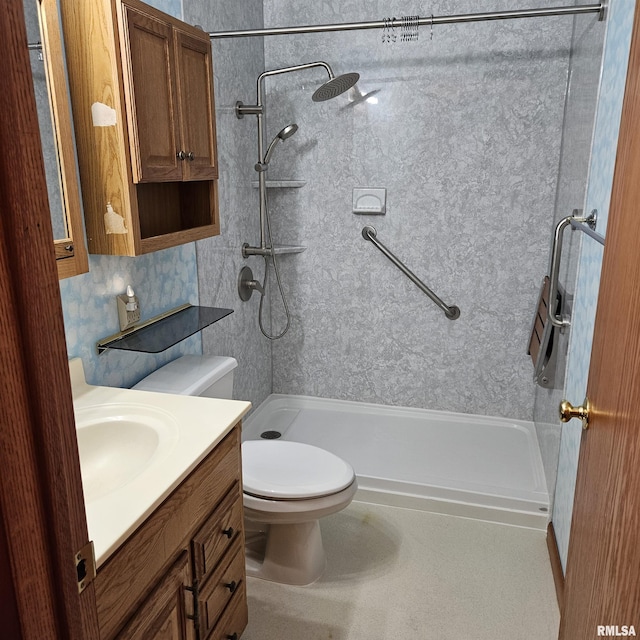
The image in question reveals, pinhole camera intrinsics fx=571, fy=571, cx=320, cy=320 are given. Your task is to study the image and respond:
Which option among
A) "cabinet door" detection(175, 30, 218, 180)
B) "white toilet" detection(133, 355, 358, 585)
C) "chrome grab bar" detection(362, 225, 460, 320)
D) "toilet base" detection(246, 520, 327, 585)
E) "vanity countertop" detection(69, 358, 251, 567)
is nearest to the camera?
"vanity countertop" detection(69, 358, 251, 567)

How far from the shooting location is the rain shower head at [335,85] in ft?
7.21

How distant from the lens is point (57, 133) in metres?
1.37

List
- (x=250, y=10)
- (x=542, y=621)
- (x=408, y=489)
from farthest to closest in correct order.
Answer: (x=250, y=10)
(x=408, y=489)
(x=542, y=621)

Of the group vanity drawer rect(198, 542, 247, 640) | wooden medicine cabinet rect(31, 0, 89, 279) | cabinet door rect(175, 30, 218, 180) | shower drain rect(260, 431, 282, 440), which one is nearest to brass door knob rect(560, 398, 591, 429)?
vanity drawer rect(198, 542, 247, 640)

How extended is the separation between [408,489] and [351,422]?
695 mm

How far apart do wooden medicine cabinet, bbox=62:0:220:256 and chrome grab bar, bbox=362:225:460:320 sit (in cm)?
128

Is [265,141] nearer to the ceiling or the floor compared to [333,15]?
nearer to the floor

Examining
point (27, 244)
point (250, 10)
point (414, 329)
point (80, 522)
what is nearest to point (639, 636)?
point (80, 522)

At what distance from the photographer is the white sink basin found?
4.44ft

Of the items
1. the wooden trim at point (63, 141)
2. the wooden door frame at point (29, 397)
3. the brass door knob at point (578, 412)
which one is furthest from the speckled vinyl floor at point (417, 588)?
the wooden door frame at point (29, 397)

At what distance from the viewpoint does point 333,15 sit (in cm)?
275

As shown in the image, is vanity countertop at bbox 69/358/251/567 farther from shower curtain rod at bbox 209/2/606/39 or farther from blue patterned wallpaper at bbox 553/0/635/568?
shower curtain rod at bbox 209/2/606/39

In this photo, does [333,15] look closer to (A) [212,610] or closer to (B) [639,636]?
(A) [212,610]

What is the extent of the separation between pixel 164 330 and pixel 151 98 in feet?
2.32
